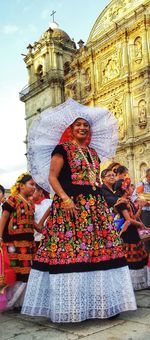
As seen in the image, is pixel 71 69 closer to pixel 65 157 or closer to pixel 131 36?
pixel 131 36

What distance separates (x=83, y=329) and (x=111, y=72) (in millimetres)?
21146

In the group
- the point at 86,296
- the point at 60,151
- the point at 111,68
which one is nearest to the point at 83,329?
the point at 86,296

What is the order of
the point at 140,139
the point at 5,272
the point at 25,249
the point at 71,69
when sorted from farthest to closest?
1. the point at 71,69
2. the point at 140,139
3. the point at 25,249
4. the point at 5,272

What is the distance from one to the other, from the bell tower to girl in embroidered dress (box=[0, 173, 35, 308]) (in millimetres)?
21860

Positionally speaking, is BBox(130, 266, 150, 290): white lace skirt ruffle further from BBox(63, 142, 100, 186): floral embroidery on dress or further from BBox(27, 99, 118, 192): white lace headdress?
BBox(63, 142, 100, 186): floral embroidery on dress

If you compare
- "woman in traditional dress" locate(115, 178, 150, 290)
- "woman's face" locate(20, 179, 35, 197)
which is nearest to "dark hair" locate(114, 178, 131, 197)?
"woman in traditional dress" locate(115, 178, 150, 290)

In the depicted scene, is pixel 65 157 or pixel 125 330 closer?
pixel 125 330

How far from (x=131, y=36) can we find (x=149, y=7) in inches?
70.9

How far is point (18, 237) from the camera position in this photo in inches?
162

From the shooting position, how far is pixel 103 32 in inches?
924

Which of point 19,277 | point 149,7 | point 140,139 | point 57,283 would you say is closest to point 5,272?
point 19,277

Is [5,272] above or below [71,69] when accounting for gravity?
below

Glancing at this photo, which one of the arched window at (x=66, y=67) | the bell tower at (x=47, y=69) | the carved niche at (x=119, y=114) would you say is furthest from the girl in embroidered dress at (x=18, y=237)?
the arched window at (x=66, y=67)

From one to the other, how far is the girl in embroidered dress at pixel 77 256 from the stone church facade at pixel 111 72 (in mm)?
16864
